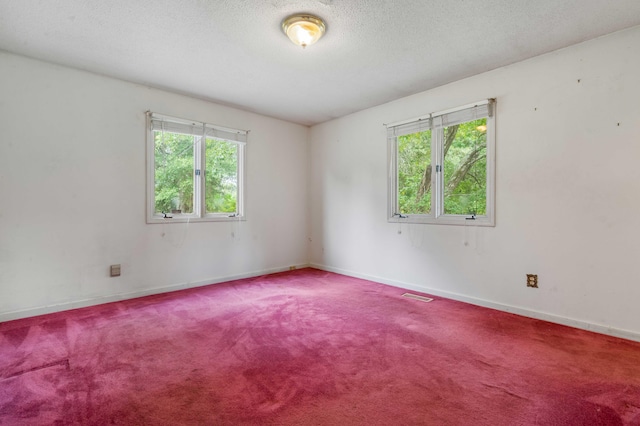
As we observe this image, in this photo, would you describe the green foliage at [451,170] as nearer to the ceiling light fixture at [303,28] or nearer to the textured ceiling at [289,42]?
the textured ceiling at [289,42]

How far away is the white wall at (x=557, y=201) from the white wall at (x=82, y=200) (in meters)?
2.97

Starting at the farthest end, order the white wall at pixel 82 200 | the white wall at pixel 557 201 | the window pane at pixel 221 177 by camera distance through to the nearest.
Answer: the window pane at pixel 221 177, the white wall at pixel 82 200, the white wall at pixel 557 201

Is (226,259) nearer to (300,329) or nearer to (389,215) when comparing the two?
(300,329)

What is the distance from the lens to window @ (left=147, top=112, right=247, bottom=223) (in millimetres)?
3930

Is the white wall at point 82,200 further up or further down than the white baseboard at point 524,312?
further up

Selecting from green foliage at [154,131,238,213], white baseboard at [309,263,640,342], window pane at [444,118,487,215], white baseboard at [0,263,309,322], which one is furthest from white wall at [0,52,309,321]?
window pane at [444,118,487,215]

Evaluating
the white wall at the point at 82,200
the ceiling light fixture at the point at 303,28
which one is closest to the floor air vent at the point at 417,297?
the white wall at the point at 82,200

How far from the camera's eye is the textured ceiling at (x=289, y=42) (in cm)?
233

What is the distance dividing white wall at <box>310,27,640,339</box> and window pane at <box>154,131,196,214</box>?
9.84 ft

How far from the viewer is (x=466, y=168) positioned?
368 centimetres

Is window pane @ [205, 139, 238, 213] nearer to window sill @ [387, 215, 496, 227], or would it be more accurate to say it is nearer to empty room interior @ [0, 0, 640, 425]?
empty room interior @ [0, 0, 640, 425]

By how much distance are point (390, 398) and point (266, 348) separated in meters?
1.03

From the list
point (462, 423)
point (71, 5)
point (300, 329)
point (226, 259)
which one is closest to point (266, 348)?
point (300, 329)

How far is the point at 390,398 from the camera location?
178 cm
